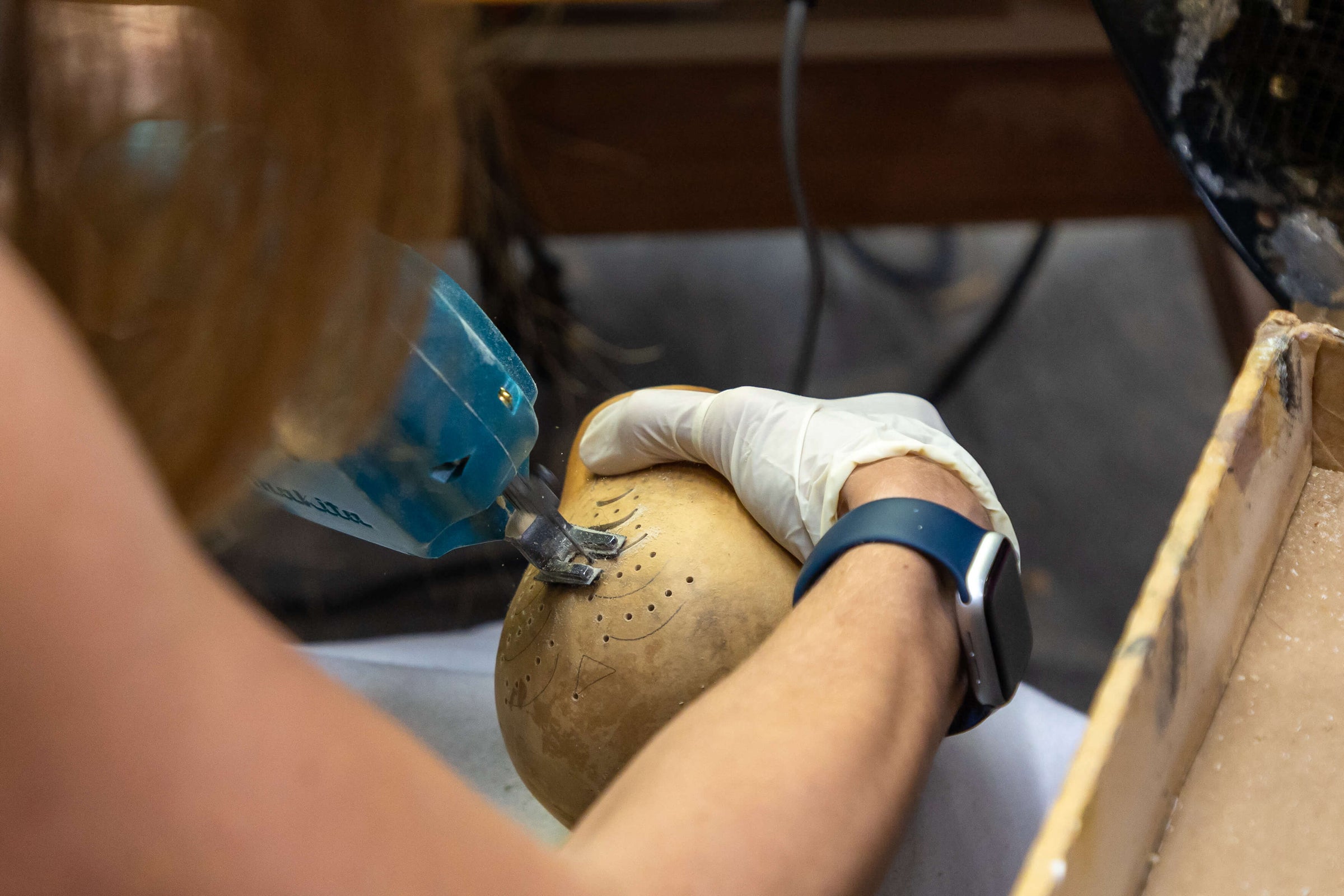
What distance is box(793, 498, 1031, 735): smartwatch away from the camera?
605 millimetres

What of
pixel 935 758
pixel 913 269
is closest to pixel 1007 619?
pixel 935 758

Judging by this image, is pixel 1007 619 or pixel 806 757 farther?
pixel 1007 619

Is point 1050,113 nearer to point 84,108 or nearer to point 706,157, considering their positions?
point 706,157

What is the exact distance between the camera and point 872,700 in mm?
537

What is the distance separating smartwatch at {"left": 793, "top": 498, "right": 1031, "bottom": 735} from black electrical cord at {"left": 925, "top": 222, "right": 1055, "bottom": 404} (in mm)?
1313

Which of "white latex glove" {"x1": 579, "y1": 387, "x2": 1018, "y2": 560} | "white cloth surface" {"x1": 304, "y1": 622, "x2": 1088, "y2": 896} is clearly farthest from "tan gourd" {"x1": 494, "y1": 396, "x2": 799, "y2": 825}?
"white cloth surface" {"x1": 304, "y1": 622, "x2": 1088, "y2": 896}

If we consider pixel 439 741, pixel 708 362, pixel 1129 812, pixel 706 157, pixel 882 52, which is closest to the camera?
pixel 1129 812

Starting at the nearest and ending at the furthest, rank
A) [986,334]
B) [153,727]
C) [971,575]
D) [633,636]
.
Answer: [153,727] < [971,575] < [633,636] < [986,334]

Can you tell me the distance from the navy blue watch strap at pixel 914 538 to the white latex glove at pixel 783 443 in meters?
0.07

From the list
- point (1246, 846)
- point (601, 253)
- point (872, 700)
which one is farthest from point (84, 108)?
point (601, 253)

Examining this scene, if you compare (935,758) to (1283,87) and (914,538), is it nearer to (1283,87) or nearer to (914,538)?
(914,538)

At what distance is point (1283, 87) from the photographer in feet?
2.51

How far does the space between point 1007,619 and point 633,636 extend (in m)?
0.26

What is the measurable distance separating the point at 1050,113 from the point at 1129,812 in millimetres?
1180
